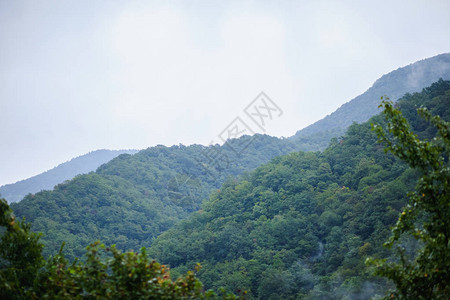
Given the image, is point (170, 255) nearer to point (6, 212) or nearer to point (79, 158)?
point (6, 212)

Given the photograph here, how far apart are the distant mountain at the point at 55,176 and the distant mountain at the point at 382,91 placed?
186ft

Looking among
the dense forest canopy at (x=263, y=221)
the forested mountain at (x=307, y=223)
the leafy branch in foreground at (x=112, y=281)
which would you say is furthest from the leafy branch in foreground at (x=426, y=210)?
the forested mountain at (x=307, y=223)

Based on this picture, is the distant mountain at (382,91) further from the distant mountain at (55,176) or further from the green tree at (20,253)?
the green tree at (20,253)

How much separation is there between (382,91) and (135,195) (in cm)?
5970

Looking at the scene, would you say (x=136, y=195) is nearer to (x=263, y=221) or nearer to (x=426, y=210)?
(x=263, y=221)

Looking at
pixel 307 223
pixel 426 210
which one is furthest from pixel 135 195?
pixel 426 210

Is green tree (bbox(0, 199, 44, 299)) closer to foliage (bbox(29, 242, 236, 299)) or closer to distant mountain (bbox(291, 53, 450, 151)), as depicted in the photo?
foliage (bbox(29, 242, 236, 299))

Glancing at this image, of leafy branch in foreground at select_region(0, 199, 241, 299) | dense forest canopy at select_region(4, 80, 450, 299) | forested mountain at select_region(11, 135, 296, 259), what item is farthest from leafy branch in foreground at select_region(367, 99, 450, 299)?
forested mountain at select_region(11, 135, 296, 259)

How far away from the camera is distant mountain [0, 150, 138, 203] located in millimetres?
85500

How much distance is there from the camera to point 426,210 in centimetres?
561

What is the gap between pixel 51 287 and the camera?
18.9ft

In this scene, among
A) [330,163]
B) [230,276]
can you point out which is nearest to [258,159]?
[330,163]

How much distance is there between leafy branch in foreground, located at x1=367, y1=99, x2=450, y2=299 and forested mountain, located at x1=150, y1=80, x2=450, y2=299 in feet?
→ 42.7

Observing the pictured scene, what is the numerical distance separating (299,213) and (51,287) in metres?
26.2
